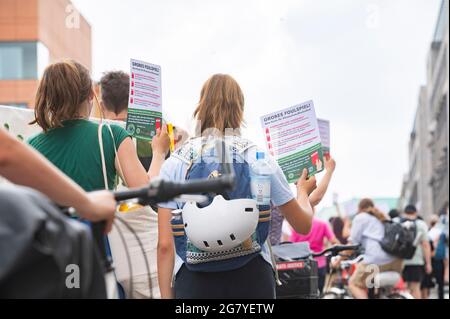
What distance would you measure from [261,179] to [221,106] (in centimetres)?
41

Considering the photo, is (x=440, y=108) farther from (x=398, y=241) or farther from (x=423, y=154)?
(x=398, y=241)

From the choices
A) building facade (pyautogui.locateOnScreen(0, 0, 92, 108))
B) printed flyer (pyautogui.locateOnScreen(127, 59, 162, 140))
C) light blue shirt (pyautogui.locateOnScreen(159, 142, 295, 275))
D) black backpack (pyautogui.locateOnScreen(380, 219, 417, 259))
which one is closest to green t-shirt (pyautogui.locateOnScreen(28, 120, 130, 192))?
light blue shirt (pyautogui.locateOnScreen(159, 142, 295, 275))

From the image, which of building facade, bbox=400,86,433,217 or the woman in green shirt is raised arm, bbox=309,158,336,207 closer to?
the woman in green shirt

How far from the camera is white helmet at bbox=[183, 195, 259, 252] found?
162 inches

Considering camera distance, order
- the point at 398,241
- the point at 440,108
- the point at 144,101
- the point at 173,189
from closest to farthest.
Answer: the point at 173,189 → the point at 144,101 → the point at 398,241 → the point at 440,108

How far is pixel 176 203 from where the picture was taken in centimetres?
440

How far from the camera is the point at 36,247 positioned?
73.4 inches

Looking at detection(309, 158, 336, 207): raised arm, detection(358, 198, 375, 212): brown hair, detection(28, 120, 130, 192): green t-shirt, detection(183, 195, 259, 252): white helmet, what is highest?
detection(28, 120, 130, 192): green t-shirt

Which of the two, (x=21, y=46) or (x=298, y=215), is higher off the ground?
(x=21, y=46)

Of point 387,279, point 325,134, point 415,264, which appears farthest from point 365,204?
point 325,134

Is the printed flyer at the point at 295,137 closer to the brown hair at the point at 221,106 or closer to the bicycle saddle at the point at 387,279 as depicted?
the brown hair at the point at 221,106

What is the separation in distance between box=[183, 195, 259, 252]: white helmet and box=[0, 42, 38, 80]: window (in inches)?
1946

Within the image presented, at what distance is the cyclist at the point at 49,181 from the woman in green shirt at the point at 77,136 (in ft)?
5.74
